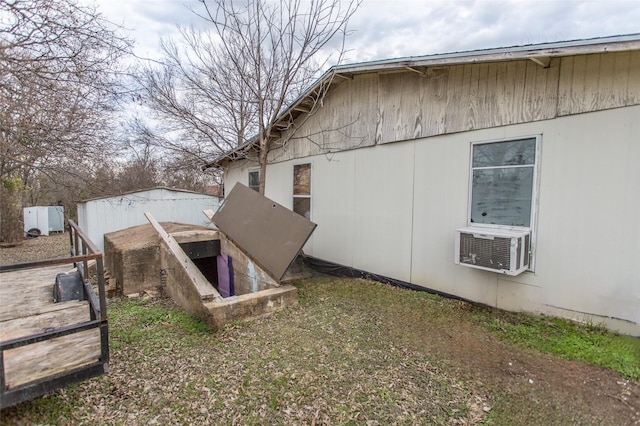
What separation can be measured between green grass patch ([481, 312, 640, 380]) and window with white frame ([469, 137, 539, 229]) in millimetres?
1228

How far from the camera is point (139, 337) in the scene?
3.77 m

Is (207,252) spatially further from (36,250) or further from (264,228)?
(36,250)

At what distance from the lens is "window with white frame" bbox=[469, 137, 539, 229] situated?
393cm

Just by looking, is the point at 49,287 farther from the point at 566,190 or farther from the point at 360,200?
the point at 566,190

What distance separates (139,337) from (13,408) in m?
1.51

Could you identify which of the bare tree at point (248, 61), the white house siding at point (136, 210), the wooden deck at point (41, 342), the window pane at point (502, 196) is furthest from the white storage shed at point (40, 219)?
the window pane at point (502, 196)

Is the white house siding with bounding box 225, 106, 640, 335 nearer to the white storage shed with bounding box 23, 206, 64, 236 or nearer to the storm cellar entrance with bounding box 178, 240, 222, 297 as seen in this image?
the storm cellar entrance with bounding box 178, 240, 222, 297

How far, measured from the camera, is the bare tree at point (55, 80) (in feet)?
13.7

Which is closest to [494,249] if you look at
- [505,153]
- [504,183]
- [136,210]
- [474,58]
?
[504,183]

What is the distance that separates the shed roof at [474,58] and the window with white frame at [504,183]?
3.35ft

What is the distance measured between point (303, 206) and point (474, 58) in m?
4.64

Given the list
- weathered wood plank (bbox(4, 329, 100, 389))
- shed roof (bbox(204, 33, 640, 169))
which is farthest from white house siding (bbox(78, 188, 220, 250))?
weathered wood plank (bbox(4, 329, 100, 389))

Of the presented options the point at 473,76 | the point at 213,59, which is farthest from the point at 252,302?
the point at 213,59

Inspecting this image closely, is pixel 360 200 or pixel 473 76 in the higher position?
pixel 473 76
